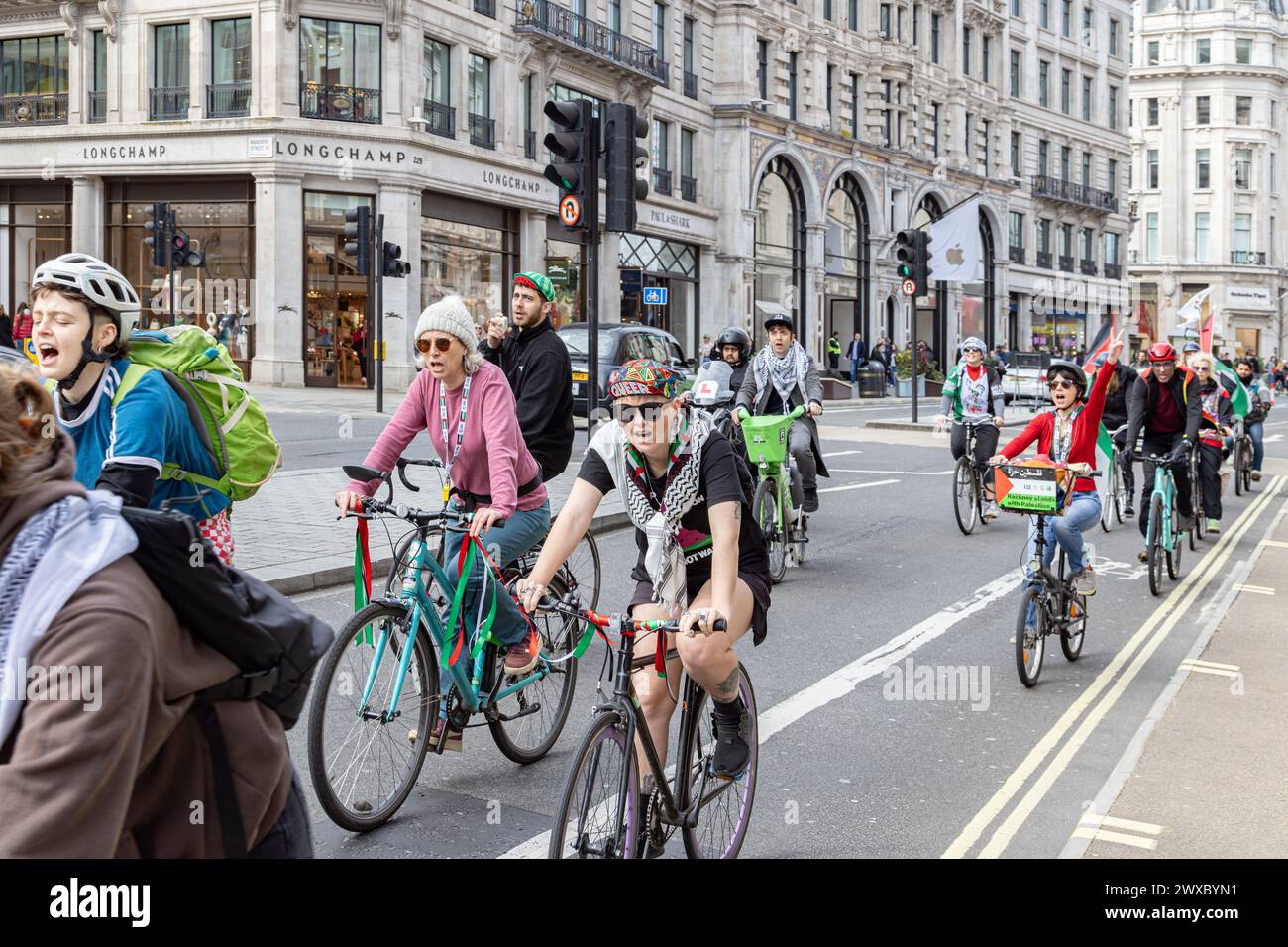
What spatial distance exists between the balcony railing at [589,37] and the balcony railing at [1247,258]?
61.4m

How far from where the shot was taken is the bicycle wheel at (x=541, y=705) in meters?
5.38

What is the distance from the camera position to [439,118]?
31.9 meters

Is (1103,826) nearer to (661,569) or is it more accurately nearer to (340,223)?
(661,569)

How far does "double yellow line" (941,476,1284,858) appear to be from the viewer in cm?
473

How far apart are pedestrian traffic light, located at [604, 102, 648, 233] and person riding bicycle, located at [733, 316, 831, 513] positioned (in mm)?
2348

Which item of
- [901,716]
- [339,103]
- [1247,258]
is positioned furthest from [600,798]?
[1247,258]

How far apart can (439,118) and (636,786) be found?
30134mm

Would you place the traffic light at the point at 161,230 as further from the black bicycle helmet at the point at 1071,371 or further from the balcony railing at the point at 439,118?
the black bicycle helmet at the point at 1071,371

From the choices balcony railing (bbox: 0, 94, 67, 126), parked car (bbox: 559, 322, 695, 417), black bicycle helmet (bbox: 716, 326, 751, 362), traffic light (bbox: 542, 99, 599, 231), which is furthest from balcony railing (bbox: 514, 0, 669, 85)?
black bicycle helmet (bbox: 716, 326, 751, 362)

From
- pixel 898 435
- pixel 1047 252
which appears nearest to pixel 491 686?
pixel 898 435

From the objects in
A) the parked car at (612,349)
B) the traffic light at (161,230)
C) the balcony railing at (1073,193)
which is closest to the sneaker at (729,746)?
the parked car at (612,349)

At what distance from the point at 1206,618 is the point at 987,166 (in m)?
54.3

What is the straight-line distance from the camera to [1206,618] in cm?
894

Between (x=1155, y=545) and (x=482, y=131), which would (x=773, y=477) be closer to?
(x=1155, y=545)
